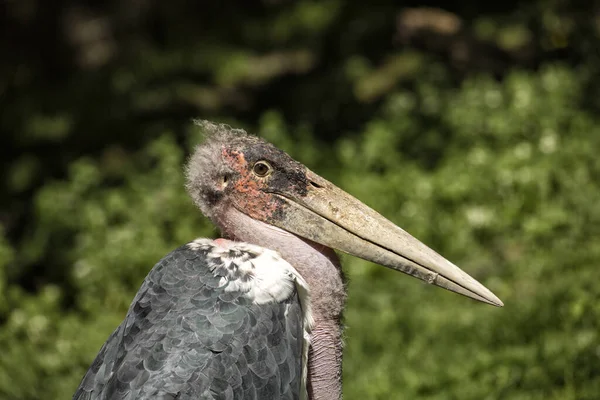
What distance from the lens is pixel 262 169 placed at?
3.39 m

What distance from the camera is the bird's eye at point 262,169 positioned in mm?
3377

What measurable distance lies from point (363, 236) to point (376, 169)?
343cm

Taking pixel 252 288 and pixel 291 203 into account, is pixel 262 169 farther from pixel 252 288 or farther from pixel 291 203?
pixel 252 288

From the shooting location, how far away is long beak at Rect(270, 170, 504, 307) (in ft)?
10.6

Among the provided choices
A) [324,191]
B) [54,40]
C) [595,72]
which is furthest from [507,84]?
[54,40]

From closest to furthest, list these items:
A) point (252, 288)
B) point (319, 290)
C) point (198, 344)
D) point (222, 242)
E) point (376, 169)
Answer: point (198, 344), point (252, 288), point (319, 290), point (222, 242), point (376, 169)

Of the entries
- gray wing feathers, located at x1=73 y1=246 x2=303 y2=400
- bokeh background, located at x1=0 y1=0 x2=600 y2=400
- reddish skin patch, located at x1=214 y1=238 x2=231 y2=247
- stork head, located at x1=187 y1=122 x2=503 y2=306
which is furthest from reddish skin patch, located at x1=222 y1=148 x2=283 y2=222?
bokeh background, located at x1=0 y1=0 x2=600 y2=400

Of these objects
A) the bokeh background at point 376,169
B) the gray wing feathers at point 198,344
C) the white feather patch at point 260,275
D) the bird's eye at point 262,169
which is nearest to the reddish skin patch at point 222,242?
the white feather patch at point 260,275

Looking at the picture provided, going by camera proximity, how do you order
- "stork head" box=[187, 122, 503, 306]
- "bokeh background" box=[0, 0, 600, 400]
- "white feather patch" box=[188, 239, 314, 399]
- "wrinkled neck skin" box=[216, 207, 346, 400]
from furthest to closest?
"bokeh background" box=[0, 0, 600, 400] < "stork head" box=[187, 122, 503, 306] < "wrinkled neck skin" box=[216, 207, 346, 400] < "white feather patch" box=[188, 239, 314, 399]

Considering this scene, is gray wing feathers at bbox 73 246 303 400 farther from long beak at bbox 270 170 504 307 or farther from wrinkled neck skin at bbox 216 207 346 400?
long beak at bbox 270 170 504 307

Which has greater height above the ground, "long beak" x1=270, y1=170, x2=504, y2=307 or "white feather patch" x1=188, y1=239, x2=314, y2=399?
"long beak" x1=270, y1=170, x2=504, y2=307

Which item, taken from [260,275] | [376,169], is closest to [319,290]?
[260,275]

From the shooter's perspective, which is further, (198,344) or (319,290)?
(319,290)

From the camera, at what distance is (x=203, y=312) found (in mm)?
2986
